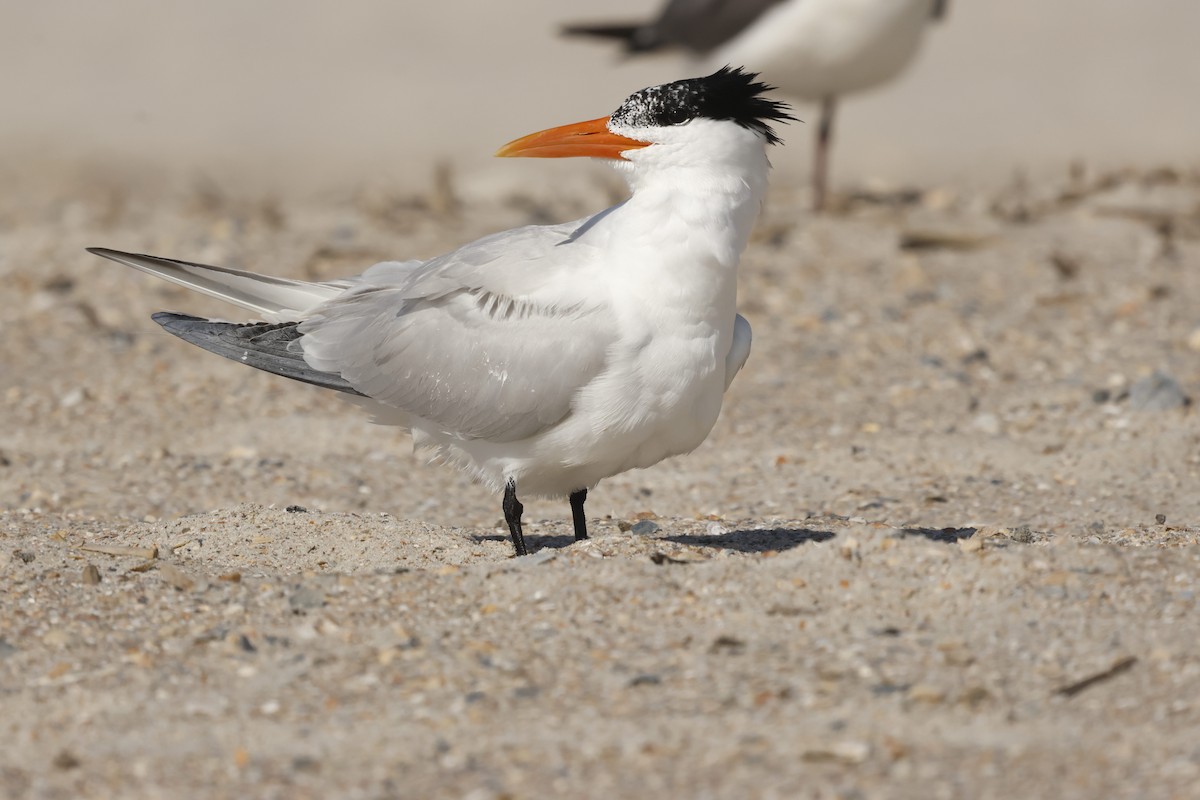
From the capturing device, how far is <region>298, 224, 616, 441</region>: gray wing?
189 inches

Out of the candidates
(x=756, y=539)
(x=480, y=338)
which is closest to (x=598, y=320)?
(x=480, y=338)

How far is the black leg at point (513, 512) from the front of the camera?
5109 millimetres

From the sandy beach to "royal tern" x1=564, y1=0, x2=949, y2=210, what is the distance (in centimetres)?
76

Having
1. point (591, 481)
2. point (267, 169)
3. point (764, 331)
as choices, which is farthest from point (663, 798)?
point (267, 169)

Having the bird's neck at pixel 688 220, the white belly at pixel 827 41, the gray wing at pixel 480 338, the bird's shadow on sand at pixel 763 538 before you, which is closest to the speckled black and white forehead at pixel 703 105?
the bird's neck at pixel 688 220

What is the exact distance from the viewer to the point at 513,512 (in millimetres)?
5109

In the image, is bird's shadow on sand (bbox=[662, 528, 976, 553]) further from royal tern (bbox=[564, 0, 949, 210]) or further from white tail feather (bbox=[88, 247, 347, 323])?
royal tern (bbox=[564, 0, 949, 210])

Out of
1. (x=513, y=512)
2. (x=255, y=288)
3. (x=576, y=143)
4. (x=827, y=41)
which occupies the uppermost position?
(x=827, y=41)

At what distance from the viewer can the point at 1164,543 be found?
503 cm

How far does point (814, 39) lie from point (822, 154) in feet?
2.75

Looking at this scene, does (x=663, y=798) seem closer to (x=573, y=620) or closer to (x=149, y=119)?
(x=573, y=620)

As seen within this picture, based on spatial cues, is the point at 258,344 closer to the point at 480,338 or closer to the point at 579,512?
the point at 480,338

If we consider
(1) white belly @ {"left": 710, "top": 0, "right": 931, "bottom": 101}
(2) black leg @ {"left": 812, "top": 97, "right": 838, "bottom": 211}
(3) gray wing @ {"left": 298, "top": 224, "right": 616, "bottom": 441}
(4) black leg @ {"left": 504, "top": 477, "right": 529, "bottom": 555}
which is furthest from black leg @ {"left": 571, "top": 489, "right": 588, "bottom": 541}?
(2) black leg @ {"left": 812, "top": 97, "right": 838, "bottom": 211}

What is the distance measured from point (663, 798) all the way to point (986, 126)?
12154 mm
